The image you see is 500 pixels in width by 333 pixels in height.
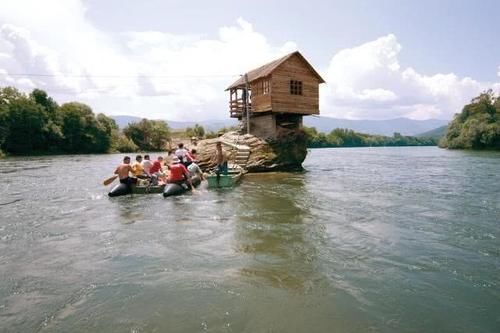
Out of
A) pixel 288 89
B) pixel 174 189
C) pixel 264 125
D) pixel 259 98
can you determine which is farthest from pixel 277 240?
pixel 264 125

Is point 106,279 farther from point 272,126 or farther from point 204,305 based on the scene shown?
point 272,126

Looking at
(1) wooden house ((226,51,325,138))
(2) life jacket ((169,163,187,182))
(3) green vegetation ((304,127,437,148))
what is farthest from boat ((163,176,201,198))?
(3) green vegetation ((304,127,437,148))

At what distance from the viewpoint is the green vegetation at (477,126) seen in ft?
227

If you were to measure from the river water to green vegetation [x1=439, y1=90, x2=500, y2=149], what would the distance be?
6616 cm

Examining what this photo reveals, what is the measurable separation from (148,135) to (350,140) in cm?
8389

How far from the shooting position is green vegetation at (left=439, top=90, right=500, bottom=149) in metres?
69.2

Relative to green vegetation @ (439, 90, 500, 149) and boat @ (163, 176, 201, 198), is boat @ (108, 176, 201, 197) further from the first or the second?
green vegetation @ (439, 90, 500, 149)

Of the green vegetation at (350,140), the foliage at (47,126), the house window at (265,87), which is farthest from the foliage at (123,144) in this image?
the house window at (265,87)

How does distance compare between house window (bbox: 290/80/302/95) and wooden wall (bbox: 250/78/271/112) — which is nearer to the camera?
wooden wall (bbox: 250/78/271/112)

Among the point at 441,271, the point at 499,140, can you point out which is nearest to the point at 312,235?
the point at 441,271

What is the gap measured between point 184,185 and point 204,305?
11.9 meters

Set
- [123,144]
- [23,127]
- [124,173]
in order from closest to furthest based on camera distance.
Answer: [124,173] → [23,127] → [123,144]

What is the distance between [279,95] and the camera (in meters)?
29.3

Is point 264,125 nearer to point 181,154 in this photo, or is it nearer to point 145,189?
point 181,154
